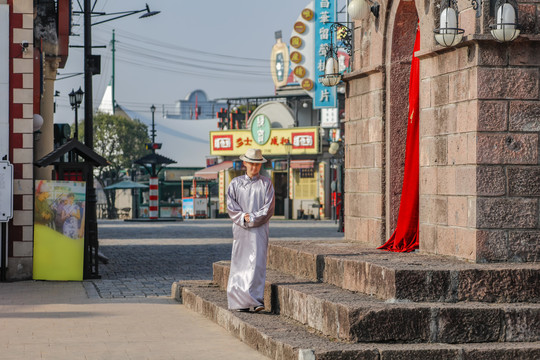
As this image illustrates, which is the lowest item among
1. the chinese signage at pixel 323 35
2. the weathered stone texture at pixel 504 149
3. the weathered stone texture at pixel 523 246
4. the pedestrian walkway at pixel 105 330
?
the pedestrian walkway at pixel 105 330

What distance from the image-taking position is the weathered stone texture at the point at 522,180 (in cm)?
927

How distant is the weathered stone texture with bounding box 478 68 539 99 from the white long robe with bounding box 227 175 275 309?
2278 mm

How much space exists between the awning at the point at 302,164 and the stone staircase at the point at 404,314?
144 ft

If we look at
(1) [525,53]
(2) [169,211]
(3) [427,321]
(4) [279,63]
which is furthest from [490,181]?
(4) [279,63]

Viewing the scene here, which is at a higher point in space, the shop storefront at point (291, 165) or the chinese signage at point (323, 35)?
the chinese signage at point (323, 35)

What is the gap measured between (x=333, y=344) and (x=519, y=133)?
9.26ft

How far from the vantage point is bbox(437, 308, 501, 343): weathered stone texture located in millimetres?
8039

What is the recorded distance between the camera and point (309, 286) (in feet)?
32.0

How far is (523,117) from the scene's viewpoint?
30.5ft

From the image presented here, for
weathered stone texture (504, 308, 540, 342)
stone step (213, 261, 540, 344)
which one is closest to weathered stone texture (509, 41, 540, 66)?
stone step (213, 261, 540, 344)

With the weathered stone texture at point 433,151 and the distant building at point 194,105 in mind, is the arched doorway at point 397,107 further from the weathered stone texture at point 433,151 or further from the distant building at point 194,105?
the distant building at point 194,105

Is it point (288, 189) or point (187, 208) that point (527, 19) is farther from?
point (187, 208)

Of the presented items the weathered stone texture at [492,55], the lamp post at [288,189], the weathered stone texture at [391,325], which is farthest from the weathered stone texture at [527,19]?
the lamp post at [288,189]

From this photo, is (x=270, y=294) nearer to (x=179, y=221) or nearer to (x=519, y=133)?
(x=519, y=133)
